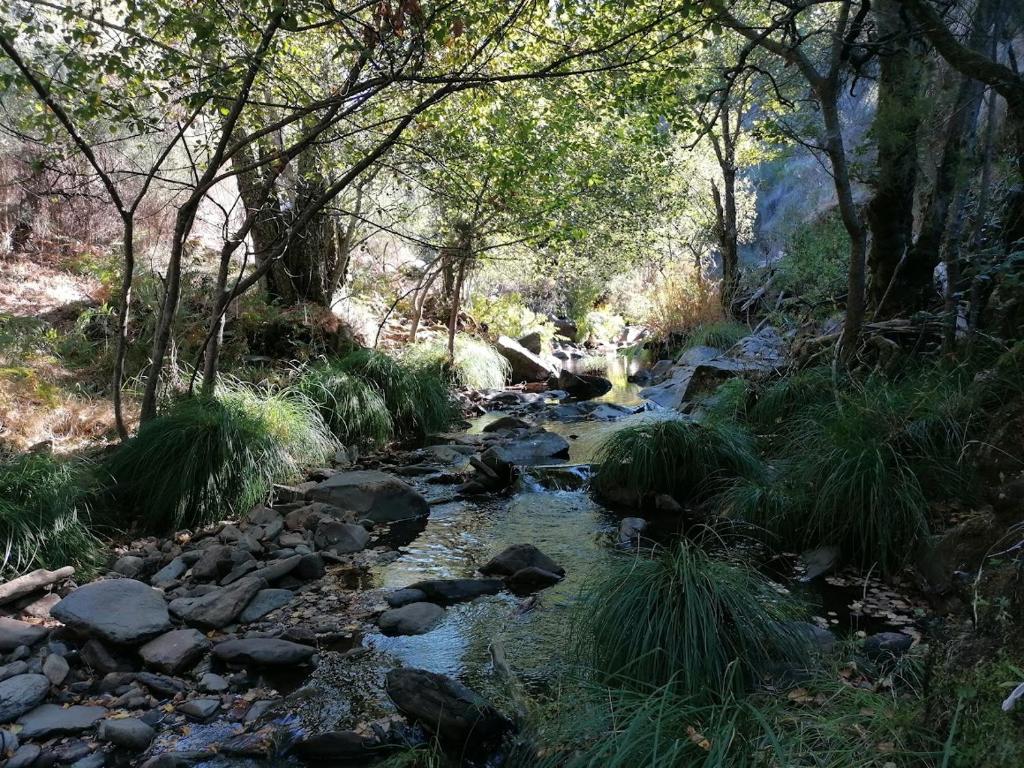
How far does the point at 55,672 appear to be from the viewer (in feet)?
11.4

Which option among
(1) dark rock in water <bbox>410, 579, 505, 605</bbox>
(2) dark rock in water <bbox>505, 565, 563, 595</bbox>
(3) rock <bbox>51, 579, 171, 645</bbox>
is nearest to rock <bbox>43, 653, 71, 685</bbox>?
(3) rock <bbox>51, 579, 171, 645</bbox>

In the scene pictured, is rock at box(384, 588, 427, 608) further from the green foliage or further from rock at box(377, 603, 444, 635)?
the green foliage

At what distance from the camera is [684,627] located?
2.94 m

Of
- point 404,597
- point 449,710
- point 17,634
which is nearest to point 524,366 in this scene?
point 404,597

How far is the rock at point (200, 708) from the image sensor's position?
3.25 metres

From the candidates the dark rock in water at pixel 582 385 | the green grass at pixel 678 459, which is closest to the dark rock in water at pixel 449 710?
the green grass at pixel 678 459

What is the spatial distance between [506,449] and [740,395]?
2545 millimetres

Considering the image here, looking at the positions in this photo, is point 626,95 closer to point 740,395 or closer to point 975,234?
point 975,234

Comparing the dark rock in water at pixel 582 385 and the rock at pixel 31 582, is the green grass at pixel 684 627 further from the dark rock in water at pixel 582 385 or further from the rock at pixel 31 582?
the dark rock in water at pixel 582 385

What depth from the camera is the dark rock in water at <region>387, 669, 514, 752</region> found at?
301 centimetres

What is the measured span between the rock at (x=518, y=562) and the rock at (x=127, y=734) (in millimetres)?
2282

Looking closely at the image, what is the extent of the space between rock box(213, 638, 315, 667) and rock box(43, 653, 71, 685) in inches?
26.0

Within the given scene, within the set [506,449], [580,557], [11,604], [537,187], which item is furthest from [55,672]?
[537,187]

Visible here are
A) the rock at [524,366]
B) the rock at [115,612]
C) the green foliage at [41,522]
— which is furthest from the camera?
the rock at [524,366]
